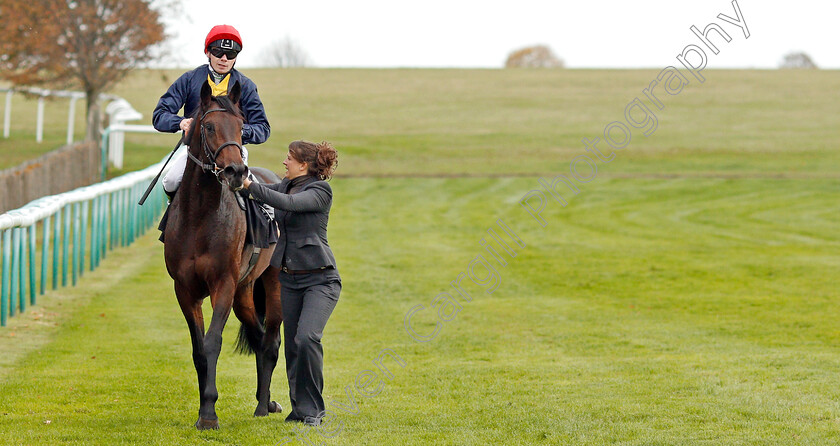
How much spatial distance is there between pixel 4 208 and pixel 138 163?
53.2 feet

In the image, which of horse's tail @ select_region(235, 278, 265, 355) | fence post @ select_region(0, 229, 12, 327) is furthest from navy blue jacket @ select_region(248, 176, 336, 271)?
fence post @ select_region(0, 229, 12, 327)

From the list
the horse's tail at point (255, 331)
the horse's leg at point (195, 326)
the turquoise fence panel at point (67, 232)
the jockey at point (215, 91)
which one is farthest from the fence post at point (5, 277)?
the horse's leg at point (195, 326)

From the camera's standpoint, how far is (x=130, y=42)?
31.6m

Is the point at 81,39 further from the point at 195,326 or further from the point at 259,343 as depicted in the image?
the point at 195,326

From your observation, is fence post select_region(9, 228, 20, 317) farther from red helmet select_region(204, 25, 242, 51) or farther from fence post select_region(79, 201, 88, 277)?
red helmet select_region(204, 25, 242, 51)

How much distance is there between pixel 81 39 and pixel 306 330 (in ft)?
87.3

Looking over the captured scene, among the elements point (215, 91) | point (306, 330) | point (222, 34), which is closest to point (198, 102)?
point (215, 91)

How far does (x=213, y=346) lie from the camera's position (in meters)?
6.50

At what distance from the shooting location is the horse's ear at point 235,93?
6.41m

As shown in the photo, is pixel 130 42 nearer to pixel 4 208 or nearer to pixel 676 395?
pixel 4 208

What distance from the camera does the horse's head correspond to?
5805mm

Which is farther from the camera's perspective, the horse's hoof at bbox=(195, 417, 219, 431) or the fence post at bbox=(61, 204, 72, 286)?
the fence post at bbox=(61, 204, 72, 286)

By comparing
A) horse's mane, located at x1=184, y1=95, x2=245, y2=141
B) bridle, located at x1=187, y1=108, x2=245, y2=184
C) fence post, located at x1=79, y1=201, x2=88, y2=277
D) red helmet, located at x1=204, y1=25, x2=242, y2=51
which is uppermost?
red helmet, located at x1=204, y1=25, x2=242, y2=51

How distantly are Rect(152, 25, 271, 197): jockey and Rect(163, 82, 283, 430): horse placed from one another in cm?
34
